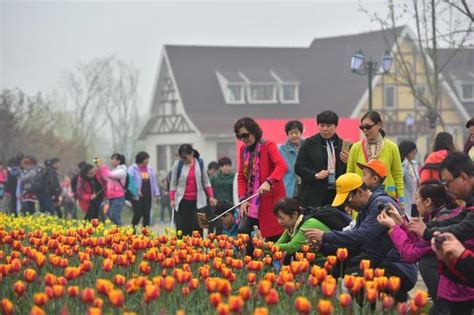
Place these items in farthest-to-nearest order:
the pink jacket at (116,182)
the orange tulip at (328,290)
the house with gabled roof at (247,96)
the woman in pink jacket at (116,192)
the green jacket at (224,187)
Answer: the house with gabled roof at (247,96), the woman in pink jacket at (116,192), the pink jacket at (116,182), the green jacket at (224,187), the orange tulip at (328,290)

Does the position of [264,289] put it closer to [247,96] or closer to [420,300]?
[420,300]

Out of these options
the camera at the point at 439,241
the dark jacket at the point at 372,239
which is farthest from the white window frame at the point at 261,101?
the camera at the point at 439,241

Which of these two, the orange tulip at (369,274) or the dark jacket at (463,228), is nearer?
the orange tulip at (369,274)

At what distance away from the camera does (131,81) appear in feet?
241

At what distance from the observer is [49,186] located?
2336 cm

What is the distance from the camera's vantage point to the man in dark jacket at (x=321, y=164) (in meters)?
11.1

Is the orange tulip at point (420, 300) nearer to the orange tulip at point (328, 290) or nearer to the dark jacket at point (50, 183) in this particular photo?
the orange tulip at point (328, 290)

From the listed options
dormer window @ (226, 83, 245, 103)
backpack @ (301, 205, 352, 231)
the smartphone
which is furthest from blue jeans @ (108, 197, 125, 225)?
dormer window @ (226, 83, 245, 103)

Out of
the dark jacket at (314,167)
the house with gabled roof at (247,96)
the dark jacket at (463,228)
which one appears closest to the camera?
the dark jacket at (463,228)

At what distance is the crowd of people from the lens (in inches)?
268

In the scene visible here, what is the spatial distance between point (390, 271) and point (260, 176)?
128 inches

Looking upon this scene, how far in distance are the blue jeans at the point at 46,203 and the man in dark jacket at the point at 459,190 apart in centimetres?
1760

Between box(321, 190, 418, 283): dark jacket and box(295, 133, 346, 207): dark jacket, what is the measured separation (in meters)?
2.64

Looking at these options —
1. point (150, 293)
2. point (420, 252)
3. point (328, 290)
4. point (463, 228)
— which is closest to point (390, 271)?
point (420, 252)
